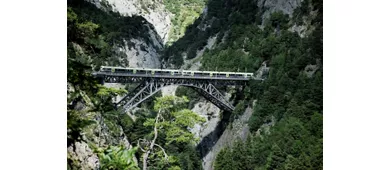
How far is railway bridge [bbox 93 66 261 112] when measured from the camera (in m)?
8.25

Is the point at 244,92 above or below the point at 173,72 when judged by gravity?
below

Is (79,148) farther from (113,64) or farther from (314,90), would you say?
(314,90)

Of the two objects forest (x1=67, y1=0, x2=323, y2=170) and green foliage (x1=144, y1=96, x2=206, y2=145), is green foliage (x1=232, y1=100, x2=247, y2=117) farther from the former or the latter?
green foliage (x1=144, y1=96, x2=206, y2=145)

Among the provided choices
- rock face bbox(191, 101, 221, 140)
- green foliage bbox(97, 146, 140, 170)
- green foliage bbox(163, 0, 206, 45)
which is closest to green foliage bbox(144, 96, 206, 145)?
rock face bbox(191, 101, 221, 140)

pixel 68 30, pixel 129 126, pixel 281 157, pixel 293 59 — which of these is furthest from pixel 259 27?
pixel 68 30

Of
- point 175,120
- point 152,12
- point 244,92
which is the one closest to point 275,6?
point 244,92

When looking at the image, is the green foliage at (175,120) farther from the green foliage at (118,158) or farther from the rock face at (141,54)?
the green foliage at (118,158)

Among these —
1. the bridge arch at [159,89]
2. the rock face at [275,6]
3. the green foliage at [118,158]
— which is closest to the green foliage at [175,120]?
the bridge arch at [159,89]

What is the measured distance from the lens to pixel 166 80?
9062 millimetres

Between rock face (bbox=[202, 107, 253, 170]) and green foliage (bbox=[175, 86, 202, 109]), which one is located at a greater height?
green foliage (bbox=[175, 86, 202, 109])

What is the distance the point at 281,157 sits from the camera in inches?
352

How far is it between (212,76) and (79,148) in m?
4.14

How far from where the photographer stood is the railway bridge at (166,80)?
8.25m

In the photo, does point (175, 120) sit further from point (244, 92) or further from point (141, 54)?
point (244, 92)
